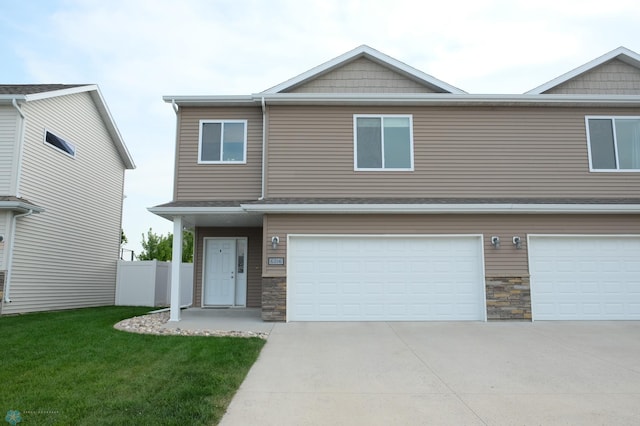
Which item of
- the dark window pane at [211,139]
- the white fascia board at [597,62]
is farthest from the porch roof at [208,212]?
the white fascia board at [597,62]

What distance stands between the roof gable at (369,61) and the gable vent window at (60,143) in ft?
23.2

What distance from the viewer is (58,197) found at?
533 inches

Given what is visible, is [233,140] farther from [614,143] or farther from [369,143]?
[614,143]

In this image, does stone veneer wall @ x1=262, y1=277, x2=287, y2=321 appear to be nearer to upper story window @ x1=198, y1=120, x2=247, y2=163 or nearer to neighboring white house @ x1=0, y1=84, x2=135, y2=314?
upper story window @ x1=198, y1=120, x2=247, y2=163

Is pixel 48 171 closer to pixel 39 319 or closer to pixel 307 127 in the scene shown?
pixel 39 319

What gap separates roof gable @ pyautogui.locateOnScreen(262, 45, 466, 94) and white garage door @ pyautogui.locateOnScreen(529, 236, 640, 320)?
4740mm

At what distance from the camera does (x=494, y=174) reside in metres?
11.0

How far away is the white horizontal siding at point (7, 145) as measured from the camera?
1164 cm

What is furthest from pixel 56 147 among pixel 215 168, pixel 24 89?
pixel 215 168

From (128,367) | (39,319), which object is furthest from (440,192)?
(39,319)

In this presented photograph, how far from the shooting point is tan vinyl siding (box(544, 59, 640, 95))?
12117 millimetres

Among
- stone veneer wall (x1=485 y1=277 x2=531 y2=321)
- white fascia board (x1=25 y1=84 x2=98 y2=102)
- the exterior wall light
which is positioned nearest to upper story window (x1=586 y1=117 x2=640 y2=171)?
the exterior wall light

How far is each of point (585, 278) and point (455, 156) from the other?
403 cm

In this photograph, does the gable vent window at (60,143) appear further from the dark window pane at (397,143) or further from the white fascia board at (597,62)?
the white fascia board at (597,62)
